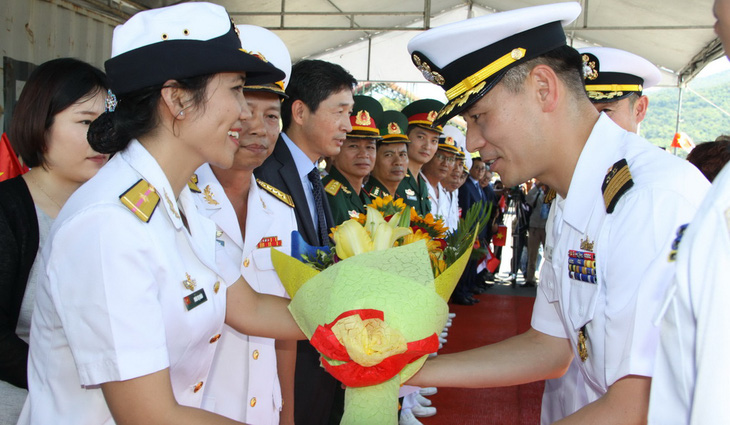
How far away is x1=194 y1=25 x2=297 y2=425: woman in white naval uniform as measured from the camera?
223cm

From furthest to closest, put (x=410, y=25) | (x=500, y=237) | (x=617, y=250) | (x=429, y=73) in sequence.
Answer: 1. (x=410, y=25)
2. (x=500, y=237)
3. (x=429, y=73)
4. (x=617, y=250)

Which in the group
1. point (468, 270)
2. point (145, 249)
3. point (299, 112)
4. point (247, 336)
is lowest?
point (468, 270)

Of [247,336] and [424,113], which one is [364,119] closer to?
[424,113]

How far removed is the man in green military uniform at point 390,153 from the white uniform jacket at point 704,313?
4.01 m

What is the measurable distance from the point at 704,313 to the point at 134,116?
1.36 m

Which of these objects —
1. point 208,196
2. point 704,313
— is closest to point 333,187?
point 208,196

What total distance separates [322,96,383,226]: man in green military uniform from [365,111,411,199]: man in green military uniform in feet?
1.74

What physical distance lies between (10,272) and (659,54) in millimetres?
12322

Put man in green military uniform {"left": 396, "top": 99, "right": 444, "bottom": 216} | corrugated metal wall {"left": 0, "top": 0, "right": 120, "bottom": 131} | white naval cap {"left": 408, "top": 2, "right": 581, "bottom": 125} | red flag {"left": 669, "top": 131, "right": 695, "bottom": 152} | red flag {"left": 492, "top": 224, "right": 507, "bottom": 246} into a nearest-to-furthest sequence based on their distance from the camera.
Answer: white naval cap {"left": 408, "top": 2, "right": 581, "bottom": 125}, man in green military uniform {"left": 396, "top": 99, "right": 444, "bottom": 216}, corrugated metal wall {"left": 0, "top": 0, "right": 120, "bottom": 131}, red flag {"left": 492, "top": 224, "right": 507, "bottom": 246}, red flag {"left": 669, "top": 131, "right": 695, "bottom": 152}

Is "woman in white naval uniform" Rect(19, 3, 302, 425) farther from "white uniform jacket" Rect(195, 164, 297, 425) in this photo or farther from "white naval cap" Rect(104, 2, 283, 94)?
"white uniform jacket" Rect(195, 164, 297, 425)

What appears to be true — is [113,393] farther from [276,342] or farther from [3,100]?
[3,100]

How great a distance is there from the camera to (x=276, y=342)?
251 cm

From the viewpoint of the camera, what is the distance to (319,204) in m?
2.91

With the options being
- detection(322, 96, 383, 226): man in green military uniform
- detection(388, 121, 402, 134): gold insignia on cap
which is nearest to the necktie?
detection(322, 96, 383, 226): man in green military uniform
